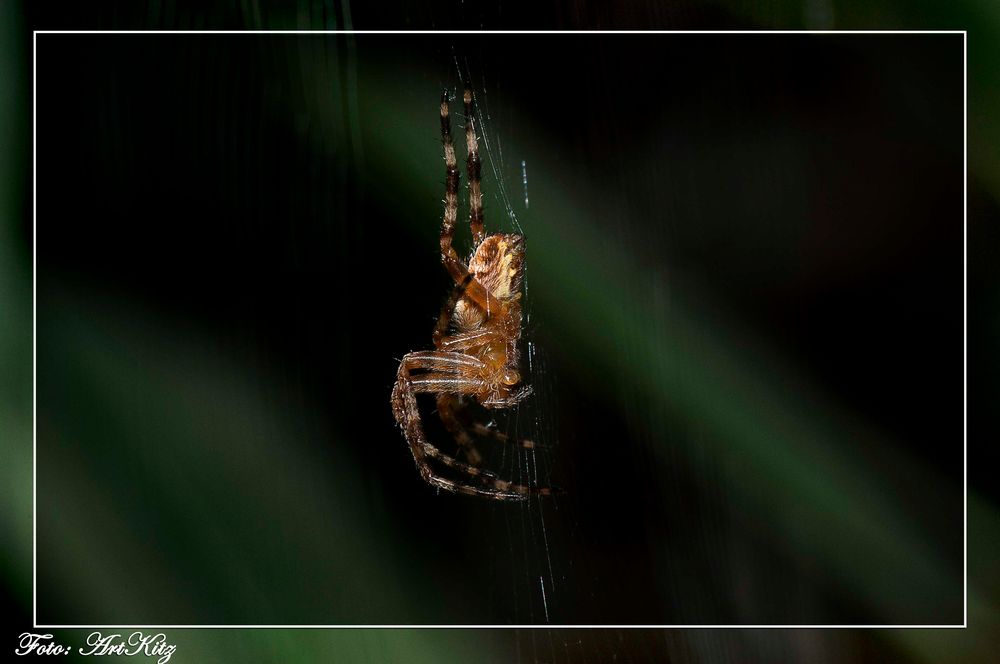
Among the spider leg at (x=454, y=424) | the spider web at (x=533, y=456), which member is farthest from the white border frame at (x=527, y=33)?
the spider leg at (x=454, y=424)

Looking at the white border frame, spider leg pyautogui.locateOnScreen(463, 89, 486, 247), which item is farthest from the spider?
the white border frame

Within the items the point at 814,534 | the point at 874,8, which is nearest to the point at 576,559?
the point at 814,534

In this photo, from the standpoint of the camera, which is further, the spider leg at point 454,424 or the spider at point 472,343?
the spider leg at point 454,424

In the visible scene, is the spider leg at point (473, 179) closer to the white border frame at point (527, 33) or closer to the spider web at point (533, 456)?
the spider web at point (533, 456)

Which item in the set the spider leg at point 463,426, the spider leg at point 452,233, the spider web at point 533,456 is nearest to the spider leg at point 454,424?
the spider leg at point 463,426

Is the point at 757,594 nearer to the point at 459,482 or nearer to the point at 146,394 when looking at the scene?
the point at 459,482

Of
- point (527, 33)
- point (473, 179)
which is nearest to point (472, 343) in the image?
point (473, 179)

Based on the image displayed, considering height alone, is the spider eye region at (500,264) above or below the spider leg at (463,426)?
above

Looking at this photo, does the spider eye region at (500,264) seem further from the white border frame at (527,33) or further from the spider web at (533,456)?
the white border frame at (527,33)

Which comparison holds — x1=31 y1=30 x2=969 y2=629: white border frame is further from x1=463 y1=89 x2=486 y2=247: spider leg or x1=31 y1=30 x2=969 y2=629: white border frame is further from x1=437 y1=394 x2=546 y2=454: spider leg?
x1=437 y1=394 x2=546 y2=454: spider leg
